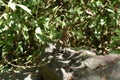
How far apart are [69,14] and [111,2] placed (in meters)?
0.51

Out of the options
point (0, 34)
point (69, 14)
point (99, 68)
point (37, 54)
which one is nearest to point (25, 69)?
point (37, 54)

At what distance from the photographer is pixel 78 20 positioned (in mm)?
3598

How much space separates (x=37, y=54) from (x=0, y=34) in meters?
0.57

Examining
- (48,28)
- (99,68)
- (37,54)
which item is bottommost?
(99,68)

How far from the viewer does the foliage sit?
2998mm

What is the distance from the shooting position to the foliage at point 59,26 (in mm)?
2998

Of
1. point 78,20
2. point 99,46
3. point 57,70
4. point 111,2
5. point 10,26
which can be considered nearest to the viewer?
point 10,26

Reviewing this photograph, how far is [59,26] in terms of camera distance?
3.51 metres

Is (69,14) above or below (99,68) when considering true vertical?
above

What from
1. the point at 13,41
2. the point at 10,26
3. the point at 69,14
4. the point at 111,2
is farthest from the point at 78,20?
the point at 10,26

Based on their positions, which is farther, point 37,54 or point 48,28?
point 37,54

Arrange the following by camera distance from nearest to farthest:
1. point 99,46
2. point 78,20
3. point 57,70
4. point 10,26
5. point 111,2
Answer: point 10,26 → point 57,70 → point 111,2 → point 78,20 → point 99,46

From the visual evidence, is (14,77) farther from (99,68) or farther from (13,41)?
(99,68)

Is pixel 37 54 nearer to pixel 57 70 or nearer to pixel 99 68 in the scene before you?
pixel 57 70
